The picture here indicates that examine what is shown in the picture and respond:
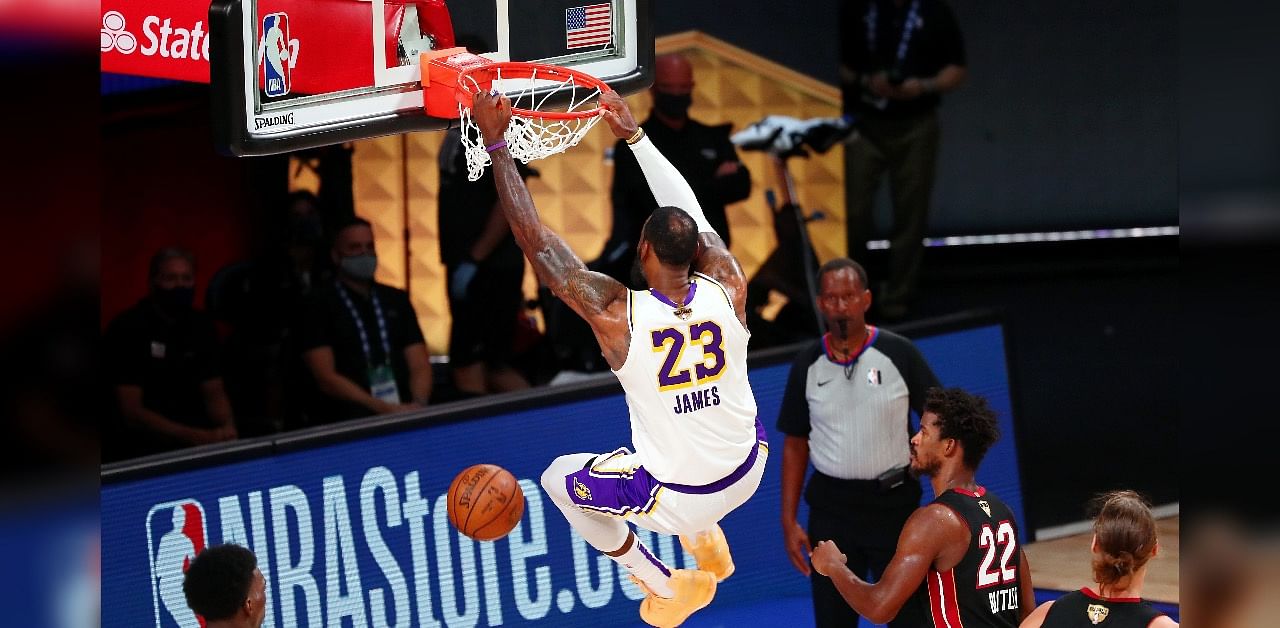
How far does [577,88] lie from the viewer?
5.90m

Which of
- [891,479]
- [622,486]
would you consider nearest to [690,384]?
[622,486]

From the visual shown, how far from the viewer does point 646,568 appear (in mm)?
5492

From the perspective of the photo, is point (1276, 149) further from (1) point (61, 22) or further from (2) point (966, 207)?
(2) point (966, 207)

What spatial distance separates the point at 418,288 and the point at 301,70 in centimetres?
456

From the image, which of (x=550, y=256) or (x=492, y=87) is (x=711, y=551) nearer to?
(x=550, y=256)

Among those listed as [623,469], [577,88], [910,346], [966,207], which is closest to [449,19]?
[577,88]

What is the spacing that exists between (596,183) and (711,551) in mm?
5014

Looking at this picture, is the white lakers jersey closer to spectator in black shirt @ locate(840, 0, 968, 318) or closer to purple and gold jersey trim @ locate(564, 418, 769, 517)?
purple and gold jersey trim @ locate(564, 418, 769, 517)

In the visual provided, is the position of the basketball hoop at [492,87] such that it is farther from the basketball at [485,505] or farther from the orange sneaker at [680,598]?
the orange sneaker at [680,598]


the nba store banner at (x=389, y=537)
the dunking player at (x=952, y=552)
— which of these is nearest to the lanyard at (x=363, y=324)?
the nba store banner at (x=389, y=537)

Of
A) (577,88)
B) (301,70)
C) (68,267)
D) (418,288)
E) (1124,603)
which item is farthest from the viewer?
(418,288)

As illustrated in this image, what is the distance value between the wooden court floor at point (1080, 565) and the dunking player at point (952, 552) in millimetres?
3195

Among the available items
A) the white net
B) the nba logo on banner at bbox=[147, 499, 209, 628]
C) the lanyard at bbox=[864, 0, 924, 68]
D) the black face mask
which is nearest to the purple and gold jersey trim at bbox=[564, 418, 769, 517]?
the white net

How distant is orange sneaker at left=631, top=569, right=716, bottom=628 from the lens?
5535mm
